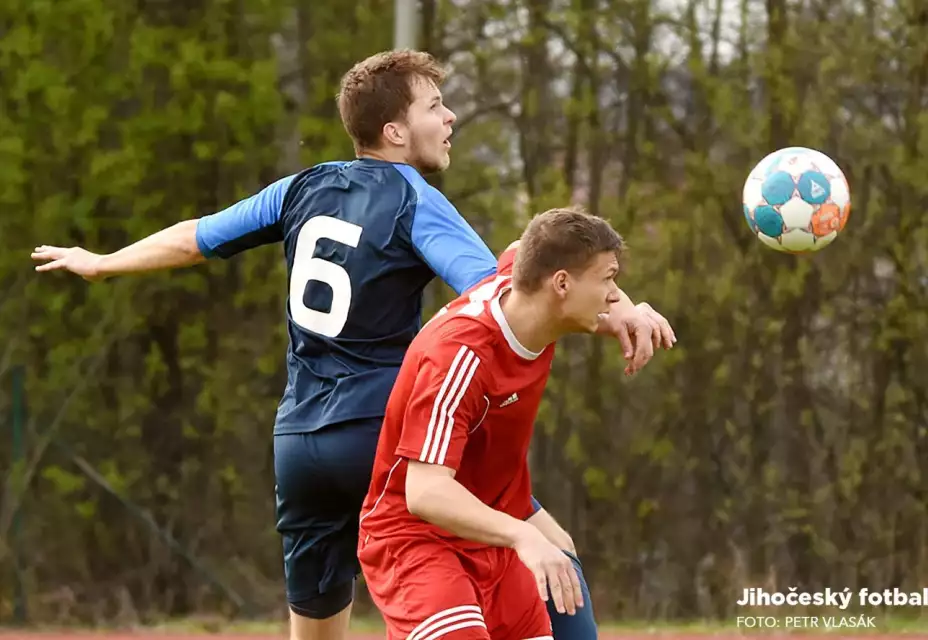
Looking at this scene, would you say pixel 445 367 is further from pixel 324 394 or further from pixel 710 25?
pixel 710 25

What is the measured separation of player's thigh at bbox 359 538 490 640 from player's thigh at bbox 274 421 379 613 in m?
0.36

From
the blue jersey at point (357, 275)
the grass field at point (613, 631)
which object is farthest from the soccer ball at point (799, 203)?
the grass field at point (613, 631)

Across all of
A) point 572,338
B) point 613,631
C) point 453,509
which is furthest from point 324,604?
point 572,338

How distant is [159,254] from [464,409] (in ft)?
3.98

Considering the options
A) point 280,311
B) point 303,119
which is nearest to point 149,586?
point 280,311

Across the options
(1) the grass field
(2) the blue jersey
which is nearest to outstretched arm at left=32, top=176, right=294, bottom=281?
(2) the blue jersey

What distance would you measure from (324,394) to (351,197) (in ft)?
1.61

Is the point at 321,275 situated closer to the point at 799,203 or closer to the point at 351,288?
the point at 351,288

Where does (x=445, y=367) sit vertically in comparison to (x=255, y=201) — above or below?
below

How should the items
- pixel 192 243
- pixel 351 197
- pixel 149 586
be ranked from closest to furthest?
pixel 351 197 < pixel 192 243 < pixel 149 586

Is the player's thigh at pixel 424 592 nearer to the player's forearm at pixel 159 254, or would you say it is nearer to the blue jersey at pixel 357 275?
the blue jersey at pixel 357 275

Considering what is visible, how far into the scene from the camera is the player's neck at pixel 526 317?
308cm

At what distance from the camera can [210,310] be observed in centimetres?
842

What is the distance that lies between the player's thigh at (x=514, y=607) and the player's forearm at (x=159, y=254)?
4.01 ft
